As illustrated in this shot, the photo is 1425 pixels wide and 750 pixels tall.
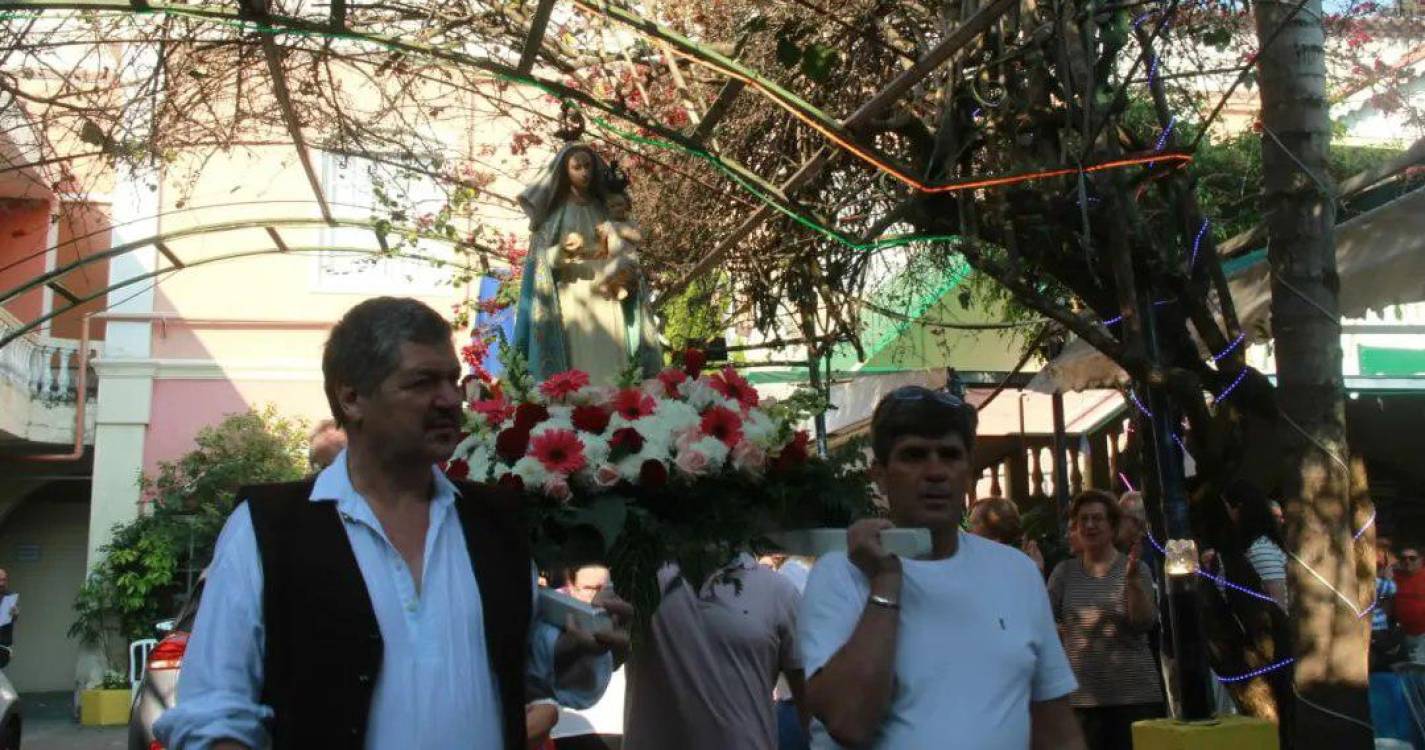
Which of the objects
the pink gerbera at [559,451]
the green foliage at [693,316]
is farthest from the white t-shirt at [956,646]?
the green foliage at [693,316]

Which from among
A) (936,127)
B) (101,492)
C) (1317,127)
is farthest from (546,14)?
(101,492)

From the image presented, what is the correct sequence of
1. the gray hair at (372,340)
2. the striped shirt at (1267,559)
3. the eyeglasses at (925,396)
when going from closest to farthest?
the gray hair at (372,340) → the eyeglasses at (925,396) → the striped shirt at (1267,559)

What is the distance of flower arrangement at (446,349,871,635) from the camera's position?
143 inches

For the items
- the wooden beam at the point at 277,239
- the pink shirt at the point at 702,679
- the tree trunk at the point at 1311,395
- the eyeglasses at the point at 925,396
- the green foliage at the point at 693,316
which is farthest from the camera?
the wooden beam at the point at 277,239

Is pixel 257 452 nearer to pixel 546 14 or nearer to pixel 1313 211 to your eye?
pixel 546 14

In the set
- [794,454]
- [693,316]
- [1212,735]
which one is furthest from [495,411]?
[693,316]

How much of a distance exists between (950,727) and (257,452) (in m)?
20.3

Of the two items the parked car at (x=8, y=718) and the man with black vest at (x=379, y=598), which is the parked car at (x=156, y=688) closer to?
the parked car at (x=8, y=718)

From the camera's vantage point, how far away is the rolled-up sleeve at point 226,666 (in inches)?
101

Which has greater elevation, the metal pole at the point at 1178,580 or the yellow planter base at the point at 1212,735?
the metal pole at the point at 1178,580

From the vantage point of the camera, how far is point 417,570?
2.76 meters

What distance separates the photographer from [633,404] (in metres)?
3.90

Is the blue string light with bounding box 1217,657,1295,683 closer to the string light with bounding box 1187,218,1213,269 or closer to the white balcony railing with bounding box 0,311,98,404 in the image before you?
the string light with bounding box 1187,218,1213,269

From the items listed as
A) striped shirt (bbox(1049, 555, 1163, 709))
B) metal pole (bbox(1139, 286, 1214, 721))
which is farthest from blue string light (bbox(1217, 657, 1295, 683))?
metal pole (bbox(1139, 286, 1214, 721))
